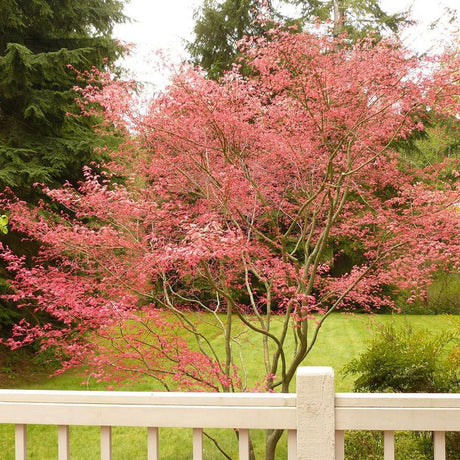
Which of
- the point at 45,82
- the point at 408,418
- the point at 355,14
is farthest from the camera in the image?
the point at 355,14

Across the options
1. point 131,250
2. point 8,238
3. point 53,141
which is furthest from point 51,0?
point 131,250

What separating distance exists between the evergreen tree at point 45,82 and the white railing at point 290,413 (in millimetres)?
5510

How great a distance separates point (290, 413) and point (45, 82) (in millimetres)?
7429

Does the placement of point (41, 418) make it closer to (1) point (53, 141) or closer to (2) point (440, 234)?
(2) point (440, 234)

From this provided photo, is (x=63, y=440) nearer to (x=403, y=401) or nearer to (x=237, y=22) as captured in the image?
(x=403, y=401)

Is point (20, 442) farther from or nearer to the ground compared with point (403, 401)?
nearer to the ground

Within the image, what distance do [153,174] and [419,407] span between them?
14.6 feet

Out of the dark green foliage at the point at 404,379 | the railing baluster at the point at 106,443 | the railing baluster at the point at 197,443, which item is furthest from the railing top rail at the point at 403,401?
the dark green foliage at the point at 404,379

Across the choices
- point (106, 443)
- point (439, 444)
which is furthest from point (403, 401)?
point (106, 443)

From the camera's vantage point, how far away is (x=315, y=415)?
54.6 inches

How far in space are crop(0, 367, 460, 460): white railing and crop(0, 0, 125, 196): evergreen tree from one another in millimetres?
5510

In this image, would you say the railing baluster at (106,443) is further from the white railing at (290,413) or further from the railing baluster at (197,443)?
the railing baluster at (197,443)

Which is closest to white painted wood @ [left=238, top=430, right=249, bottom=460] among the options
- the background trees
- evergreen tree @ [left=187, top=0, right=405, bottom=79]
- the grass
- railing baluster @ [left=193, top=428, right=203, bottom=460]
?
railing baluster @ [left=193, top=428, right=203, bottom=460]

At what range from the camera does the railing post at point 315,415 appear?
4.56ft
